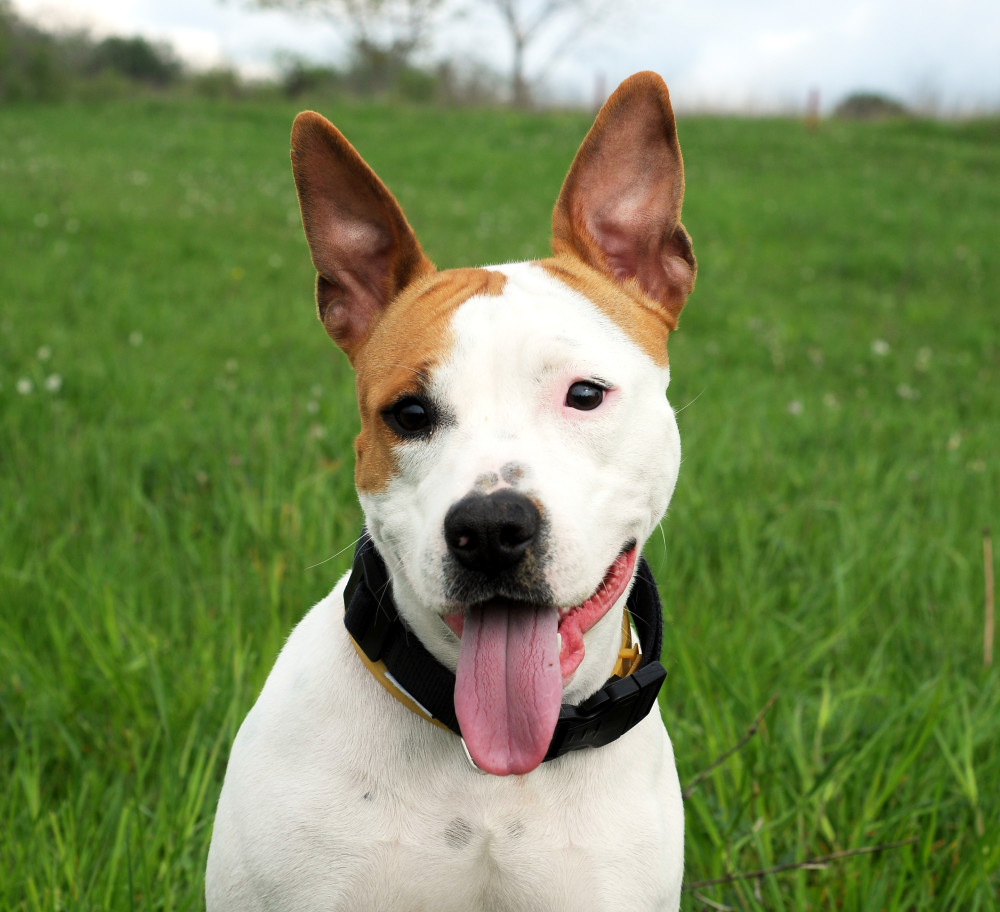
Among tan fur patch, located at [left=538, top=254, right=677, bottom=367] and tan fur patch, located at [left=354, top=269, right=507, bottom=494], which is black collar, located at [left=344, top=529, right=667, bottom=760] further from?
tan fur patch, located at [left=538, top=254, right=677, bottom=367]

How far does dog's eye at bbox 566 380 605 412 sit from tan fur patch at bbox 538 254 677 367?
0.89 ft

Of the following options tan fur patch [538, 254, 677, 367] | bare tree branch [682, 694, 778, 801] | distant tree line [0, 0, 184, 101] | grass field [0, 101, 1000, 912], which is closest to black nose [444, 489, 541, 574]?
tan fur patch [538, 254, 677, 367]

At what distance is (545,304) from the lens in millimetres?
2092

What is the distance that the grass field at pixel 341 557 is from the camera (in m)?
2.60

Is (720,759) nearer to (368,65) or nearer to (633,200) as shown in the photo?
(633,200)

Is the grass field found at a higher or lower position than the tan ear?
lower

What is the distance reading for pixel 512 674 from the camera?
6.02 ft

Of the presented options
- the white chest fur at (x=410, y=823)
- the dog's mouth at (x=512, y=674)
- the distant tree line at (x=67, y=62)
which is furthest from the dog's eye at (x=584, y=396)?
the distant tree line at (x=67, y=62)

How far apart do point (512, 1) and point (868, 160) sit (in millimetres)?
29190

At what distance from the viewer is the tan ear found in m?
2.24

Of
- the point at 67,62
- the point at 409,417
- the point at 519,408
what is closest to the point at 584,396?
the point at 519,408

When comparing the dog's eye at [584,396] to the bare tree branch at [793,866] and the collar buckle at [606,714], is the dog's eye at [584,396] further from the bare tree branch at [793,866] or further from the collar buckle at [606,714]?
the bare tree branch at [793,866]

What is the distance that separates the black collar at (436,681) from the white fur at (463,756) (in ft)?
0.17

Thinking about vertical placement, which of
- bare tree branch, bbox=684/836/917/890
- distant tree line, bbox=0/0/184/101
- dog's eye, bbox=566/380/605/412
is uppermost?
dog's eye, bbox=566/380/605/412
